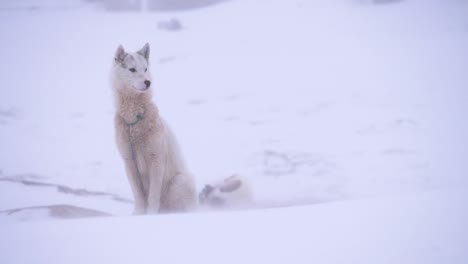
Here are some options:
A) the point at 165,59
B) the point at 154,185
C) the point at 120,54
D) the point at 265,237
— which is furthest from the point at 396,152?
the point at 165,59

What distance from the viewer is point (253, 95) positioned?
781 cm

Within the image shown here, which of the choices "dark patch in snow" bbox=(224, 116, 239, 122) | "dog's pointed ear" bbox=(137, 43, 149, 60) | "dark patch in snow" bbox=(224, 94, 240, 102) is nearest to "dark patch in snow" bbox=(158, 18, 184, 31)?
"dark patch in snow" bbox=(224, 94, 240, 102)

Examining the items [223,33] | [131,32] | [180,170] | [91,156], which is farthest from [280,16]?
[180,170]

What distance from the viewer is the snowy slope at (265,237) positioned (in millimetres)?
1937

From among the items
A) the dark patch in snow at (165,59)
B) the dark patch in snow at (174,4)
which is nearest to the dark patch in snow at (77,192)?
the dark patch in snow at (165,59)

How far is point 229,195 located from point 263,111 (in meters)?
3.20

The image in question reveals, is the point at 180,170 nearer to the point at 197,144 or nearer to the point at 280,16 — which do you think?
the point at 197,144

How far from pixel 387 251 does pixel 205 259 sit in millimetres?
813

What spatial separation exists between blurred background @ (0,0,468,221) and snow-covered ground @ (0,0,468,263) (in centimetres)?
3

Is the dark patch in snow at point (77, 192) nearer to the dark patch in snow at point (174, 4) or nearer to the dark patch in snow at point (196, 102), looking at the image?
the dark patch in snow at point (196, 102)

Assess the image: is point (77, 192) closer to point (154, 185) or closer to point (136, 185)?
point (136, 185)

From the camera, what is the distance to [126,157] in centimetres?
325

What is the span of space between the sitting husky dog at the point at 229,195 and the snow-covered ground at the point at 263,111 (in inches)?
19.5

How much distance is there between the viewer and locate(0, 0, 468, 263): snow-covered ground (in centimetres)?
244
